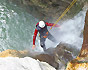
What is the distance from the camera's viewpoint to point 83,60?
2.48 meters

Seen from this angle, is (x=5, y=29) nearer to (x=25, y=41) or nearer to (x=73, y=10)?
(x=25, y=41)

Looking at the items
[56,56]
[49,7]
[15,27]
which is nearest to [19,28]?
[15,27]

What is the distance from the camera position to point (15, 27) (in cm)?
891

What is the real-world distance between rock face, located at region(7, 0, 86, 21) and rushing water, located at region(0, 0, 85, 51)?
49cm

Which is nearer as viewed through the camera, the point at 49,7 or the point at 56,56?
the point at 56,56

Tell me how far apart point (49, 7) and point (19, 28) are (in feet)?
9.87

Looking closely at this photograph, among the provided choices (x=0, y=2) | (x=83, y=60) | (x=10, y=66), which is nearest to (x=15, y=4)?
(x=0, y=2)

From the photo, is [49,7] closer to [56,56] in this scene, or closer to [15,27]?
[15,27]

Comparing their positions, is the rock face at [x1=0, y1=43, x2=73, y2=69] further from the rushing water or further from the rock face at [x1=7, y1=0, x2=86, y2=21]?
the rock face at [x1=7, y1=0, x2=86, y2=21]

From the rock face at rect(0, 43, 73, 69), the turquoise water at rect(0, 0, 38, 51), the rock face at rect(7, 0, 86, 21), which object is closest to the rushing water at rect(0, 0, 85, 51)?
the turquoise water at rect(0, 0, 38, 51)

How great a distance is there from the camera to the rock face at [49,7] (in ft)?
23.6

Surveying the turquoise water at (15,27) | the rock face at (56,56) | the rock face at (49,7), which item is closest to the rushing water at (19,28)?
the turquoise water at (15,27)

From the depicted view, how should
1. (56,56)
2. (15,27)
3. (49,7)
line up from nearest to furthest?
(56,56), (49,7), (15,27)

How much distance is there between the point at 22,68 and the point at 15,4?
8.84 metres
